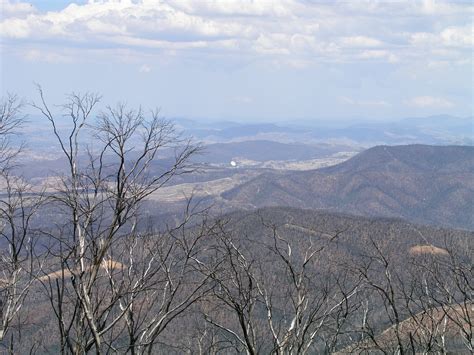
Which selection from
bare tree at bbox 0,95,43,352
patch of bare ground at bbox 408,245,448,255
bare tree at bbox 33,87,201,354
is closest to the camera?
bare tree at bbox 33,87,201,354

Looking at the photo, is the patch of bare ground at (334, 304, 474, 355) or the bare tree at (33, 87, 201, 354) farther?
the patch of bare ground at (334, 304, 474, 355)

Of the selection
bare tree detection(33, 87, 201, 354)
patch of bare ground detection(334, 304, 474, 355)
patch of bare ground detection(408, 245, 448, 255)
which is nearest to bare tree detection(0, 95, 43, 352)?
bare tree detection(33, 87, 201, 354)

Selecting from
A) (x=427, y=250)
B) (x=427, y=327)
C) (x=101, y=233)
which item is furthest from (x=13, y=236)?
(x=427, y=250)

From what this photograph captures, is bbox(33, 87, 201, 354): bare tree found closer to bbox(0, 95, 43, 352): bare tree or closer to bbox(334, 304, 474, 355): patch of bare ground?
bbox(0, 95, 43, 352): bare tree

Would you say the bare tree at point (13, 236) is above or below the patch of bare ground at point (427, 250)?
above

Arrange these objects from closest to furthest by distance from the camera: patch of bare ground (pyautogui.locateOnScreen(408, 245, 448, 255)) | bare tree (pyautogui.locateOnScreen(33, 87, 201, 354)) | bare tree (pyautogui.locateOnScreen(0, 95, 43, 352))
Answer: bare tree (pyautogui.locateOnScreen(33, 87, 201, 354)) → bare tree (pyautogui.locateOnScreen(0, 95, 43, 352)) → patch of bare ground (pyautogui.locateOnScreen(408, 245, 448, 255))

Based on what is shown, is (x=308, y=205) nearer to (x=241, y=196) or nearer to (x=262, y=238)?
(x=241, y=196)

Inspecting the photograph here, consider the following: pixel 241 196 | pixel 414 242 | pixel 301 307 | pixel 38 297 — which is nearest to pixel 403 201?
pixel 241 196

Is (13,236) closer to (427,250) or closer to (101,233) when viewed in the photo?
(101,233)

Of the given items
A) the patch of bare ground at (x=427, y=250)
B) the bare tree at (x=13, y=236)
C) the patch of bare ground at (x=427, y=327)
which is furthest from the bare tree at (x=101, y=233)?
the patch of bare ground at (x=427, y=250)

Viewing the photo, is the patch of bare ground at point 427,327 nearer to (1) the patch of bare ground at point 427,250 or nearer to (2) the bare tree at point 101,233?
(1) the patch of bare ground at point 427,250

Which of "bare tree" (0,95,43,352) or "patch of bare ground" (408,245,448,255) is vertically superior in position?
"bare tree" (0,95,43,352)
